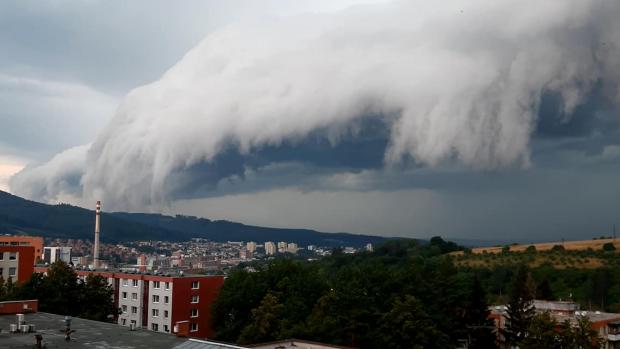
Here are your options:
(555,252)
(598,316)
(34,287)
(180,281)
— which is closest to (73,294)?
(34,287)

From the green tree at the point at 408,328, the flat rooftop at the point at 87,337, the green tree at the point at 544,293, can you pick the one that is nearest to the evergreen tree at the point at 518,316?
the green tree at the point at 408,328

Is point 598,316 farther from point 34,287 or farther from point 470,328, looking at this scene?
point 34,287

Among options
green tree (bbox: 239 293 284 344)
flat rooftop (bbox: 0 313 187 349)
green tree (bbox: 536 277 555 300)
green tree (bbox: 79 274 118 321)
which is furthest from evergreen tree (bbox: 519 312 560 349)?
green tree (bbox: 79 274 118 321)

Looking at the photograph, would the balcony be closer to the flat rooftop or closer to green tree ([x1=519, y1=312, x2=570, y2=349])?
green tree ([x1=519, y1=312, x2=570, y2=349])

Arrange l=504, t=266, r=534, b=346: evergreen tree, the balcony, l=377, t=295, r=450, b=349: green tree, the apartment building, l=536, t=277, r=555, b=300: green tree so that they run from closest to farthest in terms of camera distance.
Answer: l=377, t=295, r=450, b=349: green tree
l=504, t=266, r=534, b=346: evergreen tree
the balcony
the apartment building
l=536, t=277, r=555, b=300: green tree

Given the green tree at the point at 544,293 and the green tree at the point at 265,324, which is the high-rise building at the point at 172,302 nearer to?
the green tree at the point at 265,324

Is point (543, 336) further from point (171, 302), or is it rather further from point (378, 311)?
point (171, 302)
